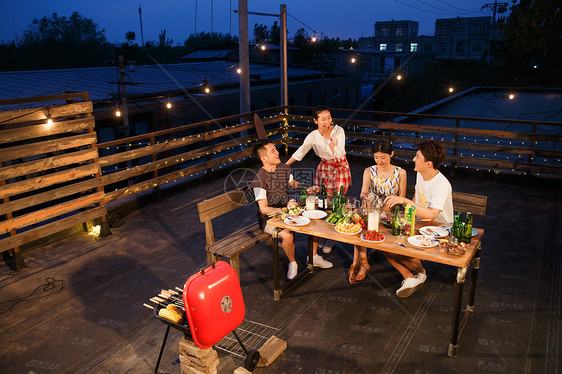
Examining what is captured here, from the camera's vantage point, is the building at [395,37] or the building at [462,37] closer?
the building at [462,37]

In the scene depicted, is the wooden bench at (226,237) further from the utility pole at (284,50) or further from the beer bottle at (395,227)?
the utility pole at (284,50)

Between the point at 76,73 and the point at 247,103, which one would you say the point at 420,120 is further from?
the point at 76,73

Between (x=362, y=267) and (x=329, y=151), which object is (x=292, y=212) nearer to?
(x=362, y=267)

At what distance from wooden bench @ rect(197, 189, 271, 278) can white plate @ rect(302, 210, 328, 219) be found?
66cm

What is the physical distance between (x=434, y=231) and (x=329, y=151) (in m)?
1.84

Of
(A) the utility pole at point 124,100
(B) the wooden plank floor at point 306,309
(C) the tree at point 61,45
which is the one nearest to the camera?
(B) the wooden plank floor at point 306,309

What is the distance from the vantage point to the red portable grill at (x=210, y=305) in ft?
9.20

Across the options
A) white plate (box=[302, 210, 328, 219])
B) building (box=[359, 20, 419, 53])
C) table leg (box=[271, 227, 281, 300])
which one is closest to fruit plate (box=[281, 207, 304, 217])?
white plate (box=[302, 210, 328, 219])

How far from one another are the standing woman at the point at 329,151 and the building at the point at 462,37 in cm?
4881

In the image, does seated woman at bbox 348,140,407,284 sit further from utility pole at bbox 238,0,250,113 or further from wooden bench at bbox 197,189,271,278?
utility pole at bbox 238,0,250,113

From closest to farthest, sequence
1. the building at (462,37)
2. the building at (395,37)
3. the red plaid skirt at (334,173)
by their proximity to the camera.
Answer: the red plaid skirt at (334,173)
the building at (462,37)
the building at (395,37)

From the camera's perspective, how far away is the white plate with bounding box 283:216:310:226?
3.95m

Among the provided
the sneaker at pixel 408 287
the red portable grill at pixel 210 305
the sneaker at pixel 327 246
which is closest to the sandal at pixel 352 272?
the sneaker at pixel 408 287

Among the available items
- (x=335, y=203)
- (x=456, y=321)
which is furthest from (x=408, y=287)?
A: (x=335, y=203)
